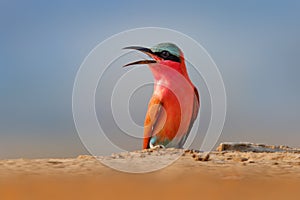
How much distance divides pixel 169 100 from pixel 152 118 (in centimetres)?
54

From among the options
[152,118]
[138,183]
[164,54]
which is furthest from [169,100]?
[138,183]

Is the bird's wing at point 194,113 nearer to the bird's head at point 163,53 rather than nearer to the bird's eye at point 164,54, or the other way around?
the bird's head at point 163,53

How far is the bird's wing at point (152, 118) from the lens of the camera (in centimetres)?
962

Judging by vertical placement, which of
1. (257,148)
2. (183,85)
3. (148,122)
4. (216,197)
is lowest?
(216,197)

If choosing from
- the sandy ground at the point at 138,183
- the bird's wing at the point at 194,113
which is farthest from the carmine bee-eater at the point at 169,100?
the sandy ground at the point at 138,183

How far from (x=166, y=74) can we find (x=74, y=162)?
4.39 m

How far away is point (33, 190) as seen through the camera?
3.27 metres

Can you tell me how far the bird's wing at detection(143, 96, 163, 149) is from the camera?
31.6 feet

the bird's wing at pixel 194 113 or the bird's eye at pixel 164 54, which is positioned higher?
the bird's eye at pixel 164 54

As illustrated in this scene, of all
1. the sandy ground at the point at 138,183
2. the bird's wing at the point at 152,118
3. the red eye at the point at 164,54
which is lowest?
the sandy ground at the point at 138,183

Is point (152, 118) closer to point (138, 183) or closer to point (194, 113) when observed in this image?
point (194, 113)

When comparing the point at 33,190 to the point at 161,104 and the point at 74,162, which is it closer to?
the point at 74,162

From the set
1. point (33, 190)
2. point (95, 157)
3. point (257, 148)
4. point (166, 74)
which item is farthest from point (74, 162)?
point (257, 148)

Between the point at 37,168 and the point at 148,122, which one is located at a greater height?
the point at 148,122
